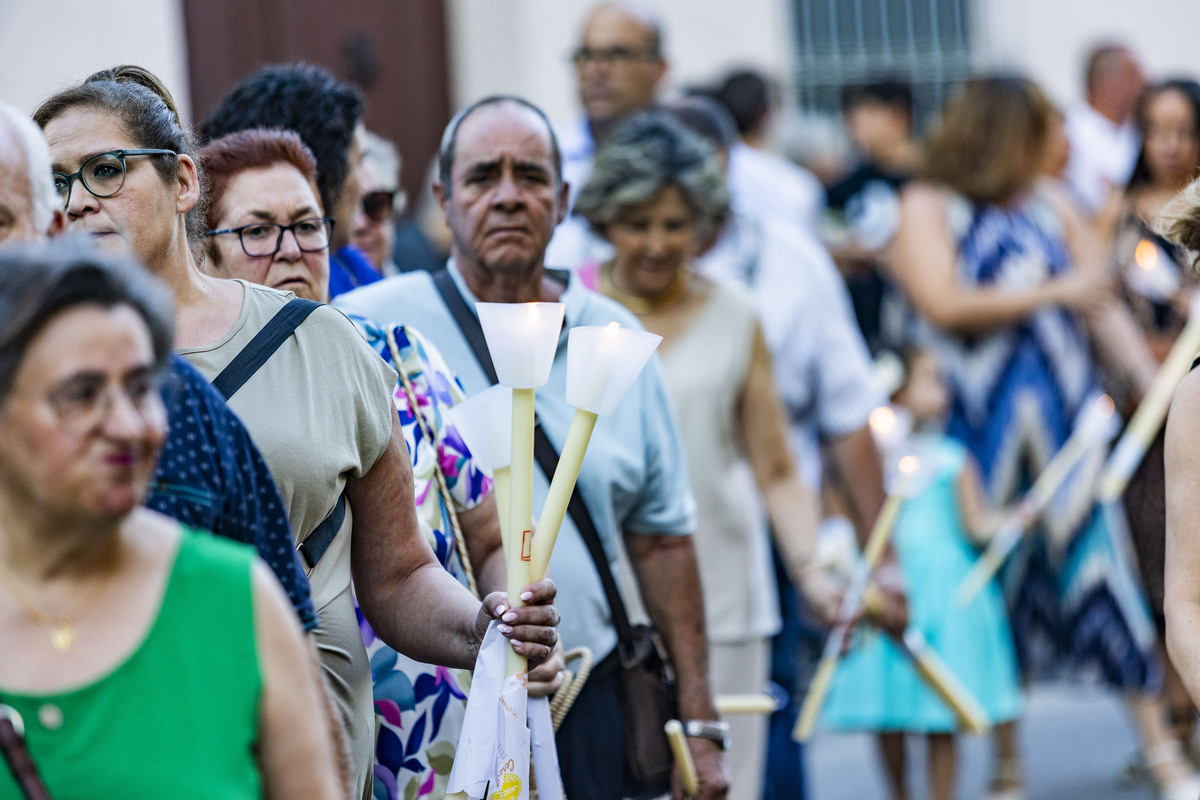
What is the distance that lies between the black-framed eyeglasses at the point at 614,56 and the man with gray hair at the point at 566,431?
2.46 m

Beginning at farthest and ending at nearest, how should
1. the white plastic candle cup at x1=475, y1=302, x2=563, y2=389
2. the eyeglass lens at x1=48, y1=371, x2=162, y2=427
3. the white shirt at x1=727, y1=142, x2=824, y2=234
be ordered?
the white shirt at x1=727, y1=142, x2=824, y2=234, the white plastic candle cup at x1=475, y1=302, x2=563, y2=389, the eyeglass lens at x1=48, y1=371, x2=162, y2=427

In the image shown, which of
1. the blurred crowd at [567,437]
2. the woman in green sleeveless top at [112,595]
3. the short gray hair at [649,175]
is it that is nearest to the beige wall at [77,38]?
the blurred crowd at [567,437]

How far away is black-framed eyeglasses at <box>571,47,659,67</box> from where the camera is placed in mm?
6086

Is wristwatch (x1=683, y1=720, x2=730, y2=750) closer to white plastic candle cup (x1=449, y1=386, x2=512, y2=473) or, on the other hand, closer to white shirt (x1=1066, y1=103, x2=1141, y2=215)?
white plastic candle cup (x1=449, y1=386, x2=512, y2=473)

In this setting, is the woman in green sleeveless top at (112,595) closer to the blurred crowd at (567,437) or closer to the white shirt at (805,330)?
the blurred crowd at (567,437)

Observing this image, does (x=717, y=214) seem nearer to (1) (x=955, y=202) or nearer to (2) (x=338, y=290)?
(2) (x=338, y=290)

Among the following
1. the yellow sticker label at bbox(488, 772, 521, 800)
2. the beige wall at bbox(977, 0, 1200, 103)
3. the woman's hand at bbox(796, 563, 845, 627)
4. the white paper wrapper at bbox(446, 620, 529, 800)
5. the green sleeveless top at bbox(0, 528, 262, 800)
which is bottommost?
the woman's hand at bbox(796, 563, 845, 627)

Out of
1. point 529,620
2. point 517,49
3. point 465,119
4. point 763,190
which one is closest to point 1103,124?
point 517,49

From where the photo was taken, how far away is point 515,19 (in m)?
8.62

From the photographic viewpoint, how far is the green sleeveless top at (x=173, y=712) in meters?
1.78

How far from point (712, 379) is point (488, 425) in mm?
1540

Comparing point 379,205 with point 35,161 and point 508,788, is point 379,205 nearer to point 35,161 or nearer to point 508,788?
point 508,788

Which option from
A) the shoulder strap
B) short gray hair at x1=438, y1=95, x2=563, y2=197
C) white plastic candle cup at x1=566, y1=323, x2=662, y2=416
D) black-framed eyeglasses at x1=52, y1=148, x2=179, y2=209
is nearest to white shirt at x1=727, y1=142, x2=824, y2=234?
short gray hair at x1=438, y1=95, x2=563, y2=197

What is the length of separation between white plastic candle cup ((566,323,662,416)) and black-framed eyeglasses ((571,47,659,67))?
11.9 ft
